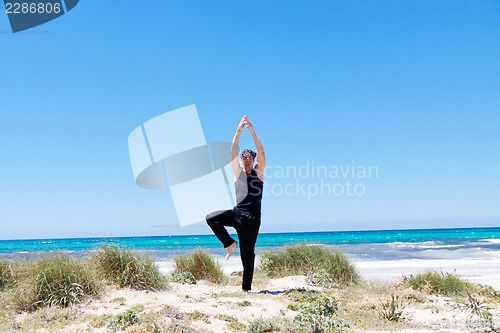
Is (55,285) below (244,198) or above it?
below

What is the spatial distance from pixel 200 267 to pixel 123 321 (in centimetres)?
414

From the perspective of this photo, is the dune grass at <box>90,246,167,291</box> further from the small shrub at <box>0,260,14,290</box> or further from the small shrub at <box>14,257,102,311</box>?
the small shrub at <box>0,260,14,290</box>

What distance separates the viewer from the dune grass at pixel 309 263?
28.5ft

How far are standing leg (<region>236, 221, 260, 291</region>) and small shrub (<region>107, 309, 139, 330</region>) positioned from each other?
250cm

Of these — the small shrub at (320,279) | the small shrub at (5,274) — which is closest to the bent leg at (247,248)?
the small shrub at (320,279)

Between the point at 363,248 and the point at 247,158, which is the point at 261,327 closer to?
the point at 247,158

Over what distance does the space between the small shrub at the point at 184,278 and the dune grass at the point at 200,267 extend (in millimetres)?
526

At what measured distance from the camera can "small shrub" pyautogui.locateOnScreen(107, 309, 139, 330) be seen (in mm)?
4410

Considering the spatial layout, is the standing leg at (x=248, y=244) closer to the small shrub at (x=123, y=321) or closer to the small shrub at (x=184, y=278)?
the small shrub at (x=184, y=278)

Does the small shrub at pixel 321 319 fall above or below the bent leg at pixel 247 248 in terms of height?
below

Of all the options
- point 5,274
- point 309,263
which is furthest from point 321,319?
point 5,274

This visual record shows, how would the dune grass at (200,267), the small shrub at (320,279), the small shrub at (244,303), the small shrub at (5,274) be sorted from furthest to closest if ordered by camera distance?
the dune grass at (200,267)
the small shrub at (320,279)
the small shrub at (5,274)
the small shrub at (244,303)

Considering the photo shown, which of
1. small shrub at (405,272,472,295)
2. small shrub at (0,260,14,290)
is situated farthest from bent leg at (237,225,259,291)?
small shrub at (0,260,14,290)

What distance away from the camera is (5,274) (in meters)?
6.85
